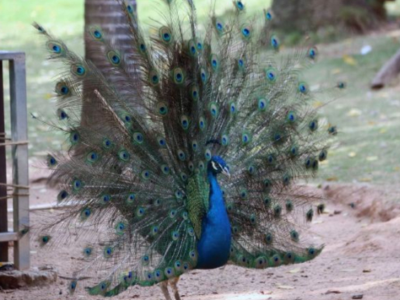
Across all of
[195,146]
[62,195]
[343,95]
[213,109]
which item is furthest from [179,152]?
[343,95]

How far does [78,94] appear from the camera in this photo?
5.79 metres

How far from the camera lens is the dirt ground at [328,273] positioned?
598 cm

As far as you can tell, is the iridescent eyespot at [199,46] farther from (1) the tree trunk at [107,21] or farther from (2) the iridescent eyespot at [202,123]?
(1) the tree trunk at [107,21]

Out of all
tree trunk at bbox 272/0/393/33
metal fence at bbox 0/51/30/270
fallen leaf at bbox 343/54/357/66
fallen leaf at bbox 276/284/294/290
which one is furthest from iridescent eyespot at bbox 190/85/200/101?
tree trunk at bbox 272/0/393/33

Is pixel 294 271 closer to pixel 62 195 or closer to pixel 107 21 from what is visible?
pixel 62 195

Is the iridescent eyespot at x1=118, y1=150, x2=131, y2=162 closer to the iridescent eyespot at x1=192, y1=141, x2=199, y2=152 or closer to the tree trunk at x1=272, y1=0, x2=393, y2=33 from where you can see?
the iridescent eyespot at x1=192, y1=141, x2=199, y2=152

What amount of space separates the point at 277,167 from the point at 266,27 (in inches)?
43.6

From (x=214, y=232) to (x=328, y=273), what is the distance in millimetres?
1753

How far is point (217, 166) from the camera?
5352mm

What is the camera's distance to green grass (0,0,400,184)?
1014 cm

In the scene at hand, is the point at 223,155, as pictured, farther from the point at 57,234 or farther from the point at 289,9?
the point at 289,9

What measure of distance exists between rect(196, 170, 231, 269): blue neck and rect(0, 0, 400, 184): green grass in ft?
4.72

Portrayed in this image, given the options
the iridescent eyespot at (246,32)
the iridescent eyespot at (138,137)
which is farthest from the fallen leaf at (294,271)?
the iridescent eyespot at (246,32)

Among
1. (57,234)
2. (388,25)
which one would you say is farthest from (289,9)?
(57,234)
